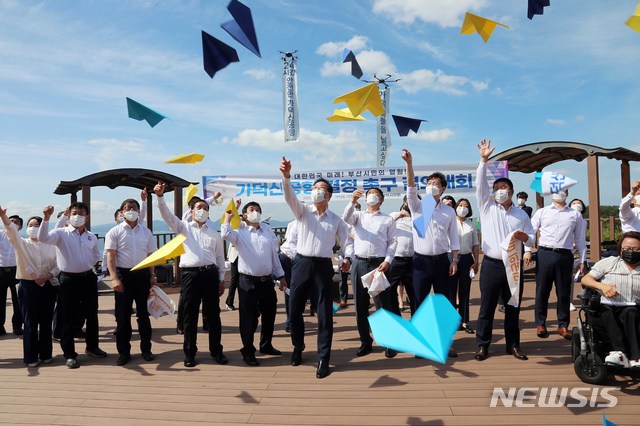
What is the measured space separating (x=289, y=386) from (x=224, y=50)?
128 inches

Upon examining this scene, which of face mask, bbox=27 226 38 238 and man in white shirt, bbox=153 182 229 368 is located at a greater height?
face mask, bbox=27 226 38 238

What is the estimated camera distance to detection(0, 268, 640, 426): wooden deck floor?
3383 mm

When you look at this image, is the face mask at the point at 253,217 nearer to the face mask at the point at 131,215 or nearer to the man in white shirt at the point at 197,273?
the man in white shirt at the point at 197,273

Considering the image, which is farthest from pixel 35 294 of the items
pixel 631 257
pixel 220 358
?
pixel 631 257

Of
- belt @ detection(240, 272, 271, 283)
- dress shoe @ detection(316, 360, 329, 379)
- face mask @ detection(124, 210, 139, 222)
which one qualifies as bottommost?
dress shoe @ detection(316, 360, 329, 379)

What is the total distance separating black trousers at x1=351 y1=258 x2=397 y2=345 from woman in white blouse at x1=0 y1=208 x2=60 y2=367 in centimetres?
318

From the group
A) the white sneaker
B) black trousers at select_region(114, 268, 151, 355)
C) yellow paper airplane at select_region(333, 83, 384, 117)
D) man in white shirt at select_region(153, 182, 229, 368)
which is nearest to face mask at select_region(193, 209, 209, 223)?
man in white shirt at select_region(153, 182, 229, 368)

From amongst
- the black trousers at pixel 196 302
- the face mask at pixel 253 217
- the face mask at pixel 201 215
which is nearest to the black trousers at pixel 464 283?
the face mask at pixel 253 217

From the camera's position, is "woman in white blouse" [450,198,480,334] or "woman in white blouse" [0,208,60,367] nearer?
"woman in white blouse" [0,208,60,367]

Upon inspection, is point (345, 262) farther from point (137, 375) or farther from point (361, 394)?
point (137, 375)

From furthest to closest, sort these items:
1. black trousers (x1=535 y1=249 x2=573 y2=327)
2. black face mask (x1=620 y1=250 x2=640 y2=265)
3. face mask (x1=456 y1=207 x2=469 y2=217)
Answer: face mask (x1=456 y1=207 x2=469 y2=217) < black trousers (x1=535 y1=249 x2=573 y2=327) < black face mask (x1=620 y1=250 x2=640 y2=265)

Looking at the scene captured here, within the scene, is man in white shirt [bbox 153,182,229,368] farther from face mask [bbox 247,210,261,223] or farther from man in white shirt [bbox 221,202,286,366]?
face mask [bbox 247,210,261,223]

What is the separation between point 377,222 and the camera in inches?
203

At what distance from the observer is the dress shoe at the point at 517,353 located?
465 cm
